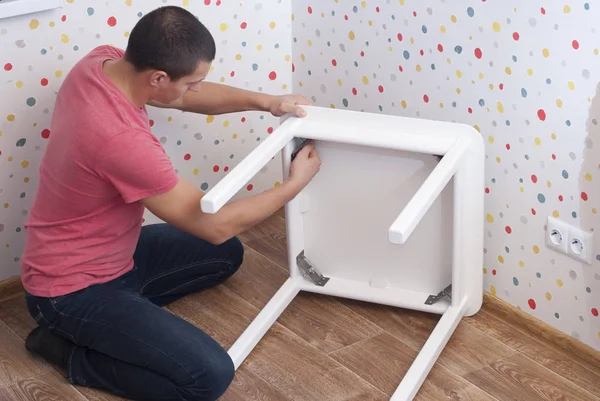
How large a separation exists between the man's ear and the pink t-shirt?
0.08m

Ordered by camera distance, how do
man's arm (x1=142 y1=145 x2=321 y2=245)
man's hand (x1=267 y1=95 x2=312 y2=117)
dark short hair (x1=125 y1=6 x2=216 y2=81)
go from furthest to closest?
man's hand (x1=267 y1=95 x2=312 y2=117)
man's arm (x1=142 y1=145 x2=321 y2=245)
dark short hair (x1=125 y1=6 x2=216 y2=81)

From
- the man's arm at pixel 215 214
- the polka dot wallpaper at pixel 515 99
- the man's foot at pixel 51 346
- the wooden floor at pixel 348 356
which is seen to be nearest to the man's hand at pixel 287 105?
the man's arm at pixel 215 214

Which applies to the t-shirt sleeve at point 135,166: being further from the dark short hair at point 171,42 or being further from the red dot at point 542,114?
the red dot at point 542,114

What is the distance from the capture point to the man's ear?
171cm

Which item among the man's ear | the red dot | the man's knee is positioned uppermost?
A: the man's ear

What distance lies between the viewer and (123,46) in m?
2.25

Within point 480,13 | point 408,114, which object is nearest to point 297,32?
point 408,114

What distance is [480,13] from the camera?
195cm

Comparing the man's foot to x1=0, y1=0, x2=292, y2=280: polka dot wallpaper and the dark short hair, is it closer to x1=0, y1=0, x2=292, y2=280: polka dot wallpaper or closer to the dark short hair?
x1=0, y1=0, x2=292, y2=280: polka dot wallpaper

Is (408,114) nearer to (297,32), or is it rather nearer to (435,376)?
(297,32)

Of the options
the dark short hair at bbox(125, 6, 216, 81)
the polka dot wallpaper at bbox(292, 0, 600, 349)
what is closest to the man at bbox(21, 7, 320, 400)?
the dark short hair at bbox(125, 6, 216, 81)

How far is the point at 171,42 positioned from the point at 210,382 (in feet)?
2.21

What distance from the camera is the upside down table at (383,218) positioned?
1897 millimetres

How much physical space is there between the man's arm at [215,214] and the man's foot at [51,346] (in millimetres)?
376
